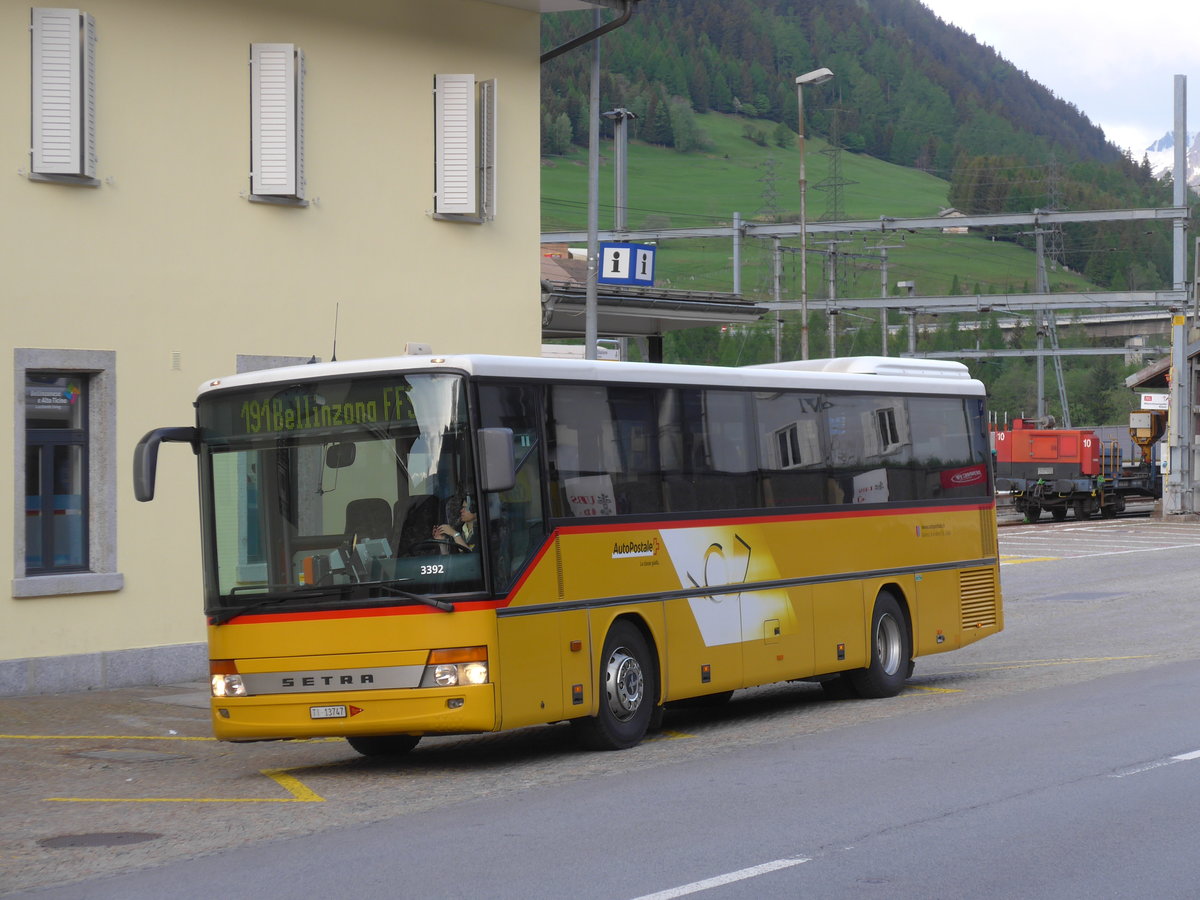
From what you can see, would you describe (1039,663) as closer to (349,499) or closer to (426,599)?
(426,599)

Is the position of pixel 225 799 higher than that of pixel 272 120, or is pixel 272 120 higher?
pixel 272 120

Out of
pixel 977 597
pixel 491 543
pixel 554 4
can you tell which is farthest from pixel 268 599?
pixel 554 4

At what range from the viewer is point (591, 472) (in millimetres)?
11750

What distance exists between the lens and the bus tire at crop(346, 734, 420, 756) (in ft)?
40.4

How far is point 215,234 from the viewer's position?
55.6 ft

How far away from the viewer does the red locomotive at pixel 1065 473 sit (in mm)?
49062

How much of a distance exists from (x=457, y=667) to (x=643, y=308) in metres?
12.5

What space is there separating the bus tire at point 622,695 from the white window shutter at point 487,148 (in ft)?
27.4

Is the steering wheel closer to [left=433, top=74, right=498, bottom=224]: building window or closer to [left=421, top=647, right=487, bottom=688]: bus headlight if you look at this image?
[left=421, top=647, right=487, bottom=688]: bus headlight

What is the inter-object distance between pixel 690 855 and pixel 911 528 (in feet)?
26.2

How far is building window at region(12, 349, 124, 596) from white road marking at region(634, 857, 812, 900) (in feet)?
31.7

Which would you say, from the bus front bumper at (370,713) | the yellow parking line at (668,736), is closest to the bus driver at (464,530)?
the bus front bumper at (370,713)

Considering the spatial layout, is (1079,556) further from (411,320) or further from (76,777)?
(76,777)

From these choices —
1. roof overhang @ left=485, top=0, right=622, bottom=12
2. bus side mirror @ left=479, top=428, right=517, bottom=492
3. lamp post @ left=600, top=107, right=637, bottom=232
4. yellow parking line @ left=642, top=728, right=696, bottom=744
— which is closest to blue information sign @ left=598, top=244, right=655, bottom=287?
roof overhang @ left=485, top=0, right=622, bottom=12
